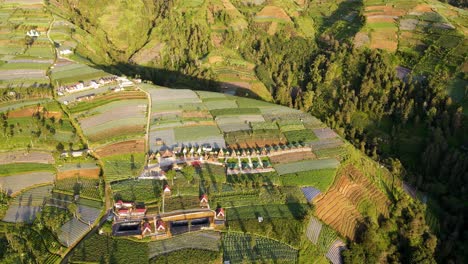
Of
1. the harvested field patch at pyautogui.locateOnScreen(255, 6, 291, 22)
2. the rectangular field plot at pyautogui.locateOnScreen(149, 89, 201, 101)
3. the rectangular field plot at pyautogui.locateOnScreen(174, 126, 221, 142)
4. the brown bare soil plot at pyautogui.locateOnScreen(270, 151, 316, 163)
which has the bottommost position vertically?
the brown bare soil plot at pyautogui.locateOnScreen(270, 151, 316, 163)

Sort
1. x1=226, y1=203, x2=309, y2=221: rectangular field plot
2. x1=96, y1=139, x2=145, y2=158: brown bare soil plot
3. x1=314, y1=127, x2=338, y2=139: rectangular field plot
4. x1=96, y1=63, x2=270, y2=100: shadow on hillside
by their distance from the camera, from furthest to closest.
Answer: x1=96, y1=63, x2=270, y2=100: shadow on hillside, x1=314, y1=127, x2=338, y2=139: rectangular field plot, x1=96, y1=139, x2=145, y2=158: brown bare soil plot, x1=226, y1=203, x2=309, y2=221: rectangular field plot

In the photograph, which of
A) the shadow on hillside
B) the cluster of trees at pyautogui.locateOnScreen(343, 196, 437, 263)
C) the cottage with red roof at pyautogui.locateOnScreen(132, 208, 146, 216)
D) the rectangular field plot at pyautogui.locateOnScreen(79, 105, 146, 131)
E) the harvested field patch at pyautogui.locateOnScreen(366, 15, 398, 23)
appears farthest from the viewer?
the harvested field patch at pyautogui.locateOnScreen(366, 15, 398, 23)

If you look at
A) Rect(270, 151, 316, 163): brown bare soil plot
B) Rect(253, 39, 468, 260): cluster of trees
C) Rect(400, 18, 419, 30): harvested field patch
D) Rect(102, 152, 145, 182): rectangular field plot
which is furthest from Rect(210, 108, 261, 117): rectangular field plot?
Rect(400, 18, 419, 30): harvested field patch

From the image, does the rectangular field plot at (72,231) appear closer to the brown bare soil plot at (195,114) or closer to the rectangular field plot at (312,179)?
the rectangular field plot at (312,179)

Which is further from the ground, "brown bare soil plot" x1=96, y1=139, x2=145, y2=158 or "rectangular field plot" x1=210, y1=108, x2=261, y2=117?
"rectangular field plot" x1=210, y1=108, x2=261, y2=117

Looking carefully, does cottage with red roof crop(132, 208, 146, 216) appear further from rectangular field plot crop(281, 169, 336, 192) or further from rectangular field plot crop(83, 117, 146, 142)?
rectangular field plot crop(281, 169, 336, 192)

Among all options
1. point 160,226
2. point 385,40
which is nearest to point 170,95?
point 160,226

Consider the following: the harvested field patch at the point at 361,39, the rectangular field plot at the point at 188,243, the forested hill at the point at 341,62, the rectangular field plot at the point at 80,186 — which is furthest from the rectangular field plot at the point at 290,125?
the harvested field patch at the point at 361,39
